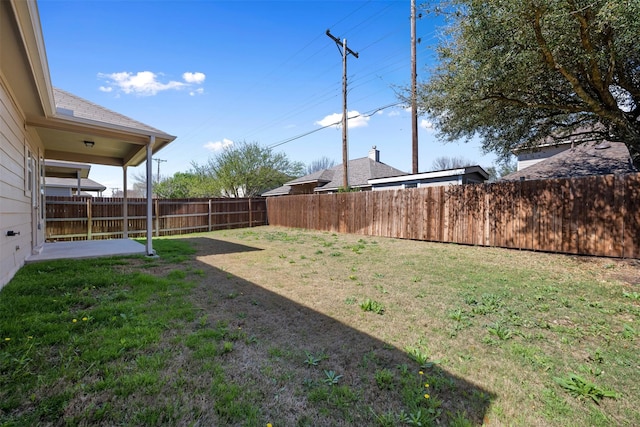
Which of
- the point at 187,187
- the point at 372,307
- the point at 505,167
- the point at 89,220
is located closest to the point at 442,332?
Result: the point at 372,307

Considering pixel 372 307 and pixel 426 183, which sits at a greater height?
pixel 426 183

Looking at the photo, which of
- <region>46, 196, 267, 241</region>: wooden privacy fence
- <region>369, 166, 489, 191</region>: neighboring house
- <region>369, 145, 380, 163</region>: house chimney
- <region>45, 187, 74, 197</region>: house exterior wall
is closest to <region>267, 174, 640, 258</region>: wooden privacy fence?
<region>369, 166, 489, 191</region>: neighboring house

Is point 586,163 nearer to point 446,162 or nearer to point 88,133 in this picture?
point 88,133

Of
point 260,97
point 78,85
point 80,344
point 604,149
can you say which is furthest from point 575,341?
point 260,97

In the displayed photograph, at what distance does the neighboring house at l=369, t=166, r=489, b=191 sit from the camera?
12492 mm

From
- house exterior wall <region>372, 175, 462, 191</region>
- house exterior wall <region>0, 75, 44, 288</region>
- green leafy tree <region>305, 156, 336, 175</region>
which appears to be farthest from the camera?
green leafy tree <region>305, 156, 336, 175</region>

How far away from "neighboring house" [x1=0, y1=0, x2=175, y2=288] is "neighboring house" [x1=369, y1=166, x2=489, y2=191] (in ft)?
34.4

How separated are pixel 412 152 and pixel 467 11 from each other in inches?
246

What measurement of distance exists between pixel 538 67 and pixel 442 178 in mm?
7437

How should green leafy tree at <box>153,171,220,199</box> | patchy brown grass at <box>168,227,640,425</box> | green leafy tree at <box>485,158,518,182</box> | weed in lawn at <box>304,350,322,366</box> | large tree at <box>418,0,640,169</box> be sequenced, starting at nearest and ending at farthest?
patchy brown grass at <box>168,227,640,425</box>
weed in lawn at <box>304,350,322,366</box>
large tree at <box>418,0,640,169</box>
green leafy tree at <box>485,158,518,182</box>
green leafy tree at <box>153,171,220,199</box>

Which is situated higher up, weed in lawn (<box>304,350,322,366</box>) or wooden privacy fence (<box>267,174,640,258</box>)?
wooden privacy fence (<box>267,174,640,258</box>)

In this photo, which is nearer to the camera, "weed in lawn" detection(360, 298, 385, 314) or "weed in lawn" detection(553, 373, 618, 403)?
"weed in lawn" detection(553, 373, 618, 403)

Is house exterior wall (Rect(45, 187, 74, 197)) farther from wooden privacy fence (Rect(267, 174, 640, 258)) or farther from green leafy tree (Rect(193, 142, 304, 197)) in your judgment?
wooden privacy fence (Rect(267, 174, 640, 258))

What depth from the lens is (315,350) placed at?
2488 millimetres
